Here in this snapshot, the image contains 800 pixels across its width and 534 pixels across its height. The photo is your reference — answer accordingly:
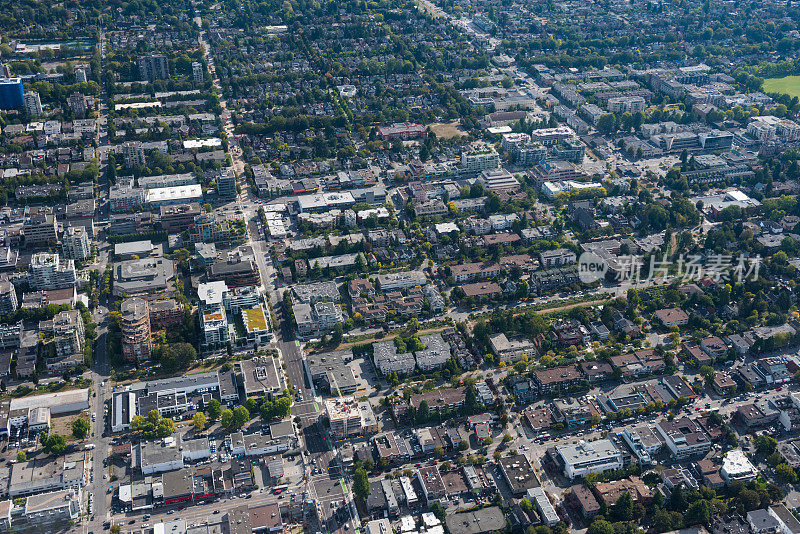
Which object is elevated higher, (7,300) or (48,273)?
(48,273)

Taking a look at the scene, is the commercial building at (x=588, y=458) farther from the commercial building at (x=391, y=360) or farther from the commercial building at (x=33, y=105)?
the commercial building at (x=33, y=105)

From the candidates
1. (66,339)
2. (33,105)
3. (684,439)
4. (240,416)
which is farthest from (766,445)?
(33,105)

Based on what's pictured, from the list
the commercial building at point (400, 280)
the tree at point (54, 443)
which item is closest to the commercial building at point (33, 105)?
the commercial building at point (400, 280)

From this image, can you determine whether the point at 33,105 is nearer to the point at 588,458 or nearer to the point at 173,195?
the point at 173,195

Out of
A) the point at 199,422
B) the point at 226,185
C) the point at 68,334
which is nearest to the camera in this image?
the point at 199,422

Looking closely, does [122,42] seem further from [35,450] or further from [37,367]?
[35,450]
